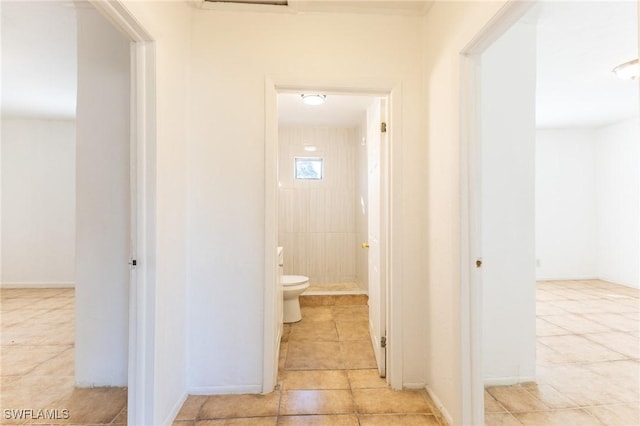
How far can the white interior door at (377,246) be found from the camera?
6.65 ft

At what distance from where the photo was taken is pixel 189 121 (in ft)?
6.02

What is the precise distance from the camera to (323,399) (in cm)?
178

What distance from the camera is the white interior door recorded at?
6.65ft

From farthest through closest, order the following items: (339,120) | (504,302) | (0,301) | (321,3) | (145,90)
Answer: (339,120), (0,301), (504,302), (321,3), (145,90)

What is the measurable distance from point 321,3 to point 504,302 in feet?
7.54

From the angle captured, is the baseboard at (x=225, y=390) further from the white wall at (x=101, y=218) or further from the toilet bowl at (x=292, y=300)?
the toilet bowl at (x=292, y=300)

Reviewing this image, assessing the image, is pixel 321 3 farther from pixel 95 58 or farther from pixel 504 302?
pixel 504 302

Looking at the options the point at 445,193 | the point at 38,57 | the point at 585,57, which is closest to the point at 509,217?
the point at 445,193

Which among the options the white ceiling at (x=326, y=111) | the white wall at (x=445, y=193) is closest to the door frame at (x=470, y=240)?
the white wall at (x=445, y=193)

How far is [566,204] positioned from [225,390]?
5629 mm

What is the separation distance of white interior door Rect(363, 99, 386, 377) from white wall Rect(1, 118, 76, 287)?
Result: 4511 millimetres

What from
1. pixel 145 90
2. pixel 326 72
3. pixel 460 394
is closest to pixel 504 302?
pixel 460 394

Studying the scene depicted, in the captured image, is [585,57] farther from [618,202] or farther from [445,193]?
[618,202]

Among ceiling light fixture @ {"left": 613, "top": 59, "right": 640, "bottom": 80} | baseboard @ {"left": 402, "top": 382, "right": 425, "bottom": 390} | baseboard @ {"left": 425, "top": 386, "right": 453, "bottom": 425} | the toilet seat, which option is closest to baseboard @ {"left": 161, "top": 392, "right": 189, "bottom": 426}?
the toilet seat
